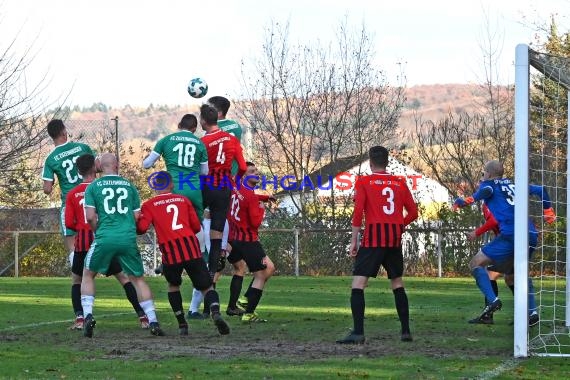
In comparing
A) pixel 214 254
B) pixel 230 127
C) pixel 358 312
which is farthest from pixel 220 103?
pixel 358 312

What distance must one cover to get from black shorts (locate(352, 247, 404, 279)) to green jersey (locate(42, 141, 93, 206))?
3764 mm

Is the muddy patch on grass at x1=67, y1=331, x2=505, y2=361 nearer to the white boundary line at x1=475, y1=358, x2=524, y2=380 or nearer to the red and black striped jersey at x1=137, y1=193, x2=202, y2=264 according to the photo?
the white boundary line at x1=475, y1=358, x2=524, y2=380

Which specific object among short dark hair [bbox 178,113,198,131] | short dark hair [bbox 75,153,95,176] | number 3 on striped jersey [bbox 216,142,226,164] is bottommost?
short dark hair [bbox 75,153,95,176]

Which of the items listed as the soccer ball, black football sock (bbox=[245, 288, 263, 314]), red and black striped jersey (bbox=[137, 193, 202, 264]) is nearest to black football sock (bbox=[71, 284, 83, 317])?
red and black striped jersey (bbox=[137, 193, 202, 264])

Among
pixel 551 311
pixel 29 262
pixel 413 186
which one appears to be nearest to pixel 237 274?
pixel 551 311

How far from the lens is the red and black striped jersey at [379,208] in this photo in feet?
35.2

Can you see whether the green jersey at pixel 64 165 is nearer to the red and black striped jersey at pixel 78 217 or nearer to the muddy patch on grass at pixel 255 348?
the red and black striped jersey at pixel 78 217

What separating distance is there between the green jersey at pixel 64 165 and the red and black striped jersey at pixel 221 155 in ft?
4.61

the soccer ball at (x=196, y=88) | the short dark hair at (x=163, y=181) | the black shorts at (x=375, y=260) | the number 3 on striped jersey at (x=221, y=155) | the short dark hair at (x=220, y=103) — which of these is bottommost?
the black shorts at (x=375, y=260)

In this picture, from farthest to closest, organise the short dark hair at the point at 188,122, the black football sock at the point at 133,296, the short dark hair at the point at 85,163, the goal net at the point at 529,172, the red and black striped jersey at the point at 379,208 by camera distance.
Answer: the short dark hair at the point at 188,122
the black football sock at the point at 133,296
the short dark hair at the point at 85,163
the red and black striped jersey at the point at 379,208
the goal net at the point at 529,172

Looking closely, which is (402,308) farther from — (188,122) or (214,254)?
(188,122)

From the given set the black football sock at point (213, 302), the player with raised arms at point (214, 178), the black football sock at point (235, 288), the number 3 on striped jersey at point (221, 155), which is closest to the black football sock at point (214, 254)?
the player with raised arms at point (214, 178)

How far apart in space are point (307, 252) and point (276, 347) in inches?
715

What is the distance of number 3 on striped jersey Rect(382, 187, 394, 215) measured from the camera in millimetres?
10727
